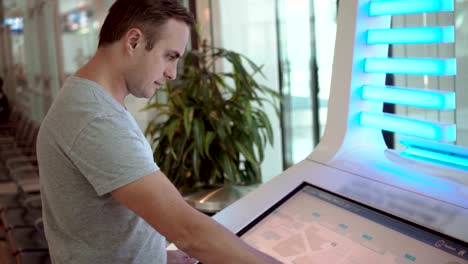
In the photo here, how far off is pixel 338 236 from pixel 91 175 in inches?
20.8

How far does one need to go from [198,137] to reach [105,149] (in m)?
2.17

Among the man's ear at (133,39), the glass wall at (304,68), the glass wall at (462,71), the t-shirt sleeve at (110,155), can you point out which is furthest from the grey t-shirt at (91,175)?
the glass wall at (304,68)

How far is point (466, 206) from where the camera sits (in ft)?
4.07

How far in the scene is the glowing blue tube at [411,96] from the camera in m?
1.29

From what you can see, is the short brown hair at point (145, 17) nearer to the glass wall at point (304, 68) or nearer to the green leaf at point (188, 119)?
the green leaf at point (188, 119)

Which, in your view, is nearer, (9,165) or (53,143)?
(53,143)

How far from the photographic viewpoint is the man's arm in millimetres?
1173

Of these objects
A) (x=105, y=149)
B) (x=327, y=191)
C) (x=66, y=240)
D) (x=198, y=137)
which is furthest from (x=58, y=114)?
(x=198, y=137)

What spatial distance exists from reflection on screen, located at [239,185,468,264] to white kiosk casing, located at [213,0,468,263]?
18 millimetres

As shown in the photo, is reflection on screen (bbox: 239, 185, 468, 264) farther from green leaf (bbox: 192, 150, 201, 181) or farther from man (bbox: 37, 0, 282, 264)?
green leaf (bbox: 192, 150, 201, 181)

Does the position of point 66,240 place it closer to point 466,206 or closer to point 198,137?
point 466,206

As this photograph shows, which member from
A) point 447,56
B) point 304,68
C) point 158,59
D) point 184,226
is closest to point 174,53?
point 158,59

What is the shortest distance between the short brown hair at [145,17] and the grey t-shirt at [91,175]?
0.13 m

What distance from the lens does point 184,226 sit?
1.18 metres
